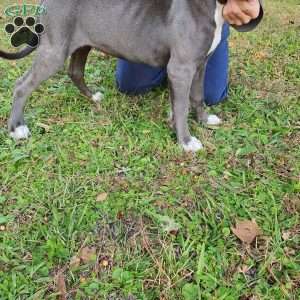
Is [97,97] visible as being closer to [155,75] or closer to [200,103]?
[155,75]

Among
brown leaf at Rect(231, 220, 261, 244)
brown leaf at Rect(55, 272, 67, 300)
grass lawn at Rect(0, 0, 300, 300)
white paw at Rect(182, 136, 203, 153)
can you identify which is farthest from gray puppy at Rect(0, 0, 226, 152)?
brown leaf at Rect(55, 272, 67, 300)

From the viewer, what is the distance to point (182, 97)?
256 centimetres

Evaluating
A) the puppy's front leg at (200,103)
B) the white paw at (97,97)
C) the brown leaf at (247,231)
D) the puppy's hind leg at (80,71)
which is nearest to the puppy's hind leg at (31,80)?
the puppy's hind leg at (80,71)

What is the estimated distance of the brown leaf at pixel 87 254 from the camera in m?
1.97

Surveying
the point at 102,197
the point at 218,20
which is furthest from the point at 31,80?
the point at 218,20

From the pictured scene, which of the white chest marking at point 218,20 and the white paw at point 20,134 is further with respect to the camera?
the white paw at point 20,134

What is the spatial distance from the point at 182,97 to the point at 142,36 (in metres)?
0.42

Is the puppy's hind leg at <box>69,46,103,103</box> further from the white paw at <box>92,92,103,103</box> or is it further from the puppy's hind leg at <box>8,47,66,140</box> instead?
the puppy's hind leg at <box>8,47,66,140</box>

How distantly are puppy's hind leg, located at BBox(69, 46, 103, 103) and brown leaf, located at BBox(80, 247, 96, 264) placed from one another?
1.43 metres

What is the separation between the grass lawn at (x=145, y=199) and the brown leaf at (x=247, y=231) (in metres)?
0.03

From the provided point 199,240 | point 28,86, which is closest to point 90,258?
point 199,240

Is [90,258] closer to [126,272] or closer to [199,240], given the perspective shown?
[126,272]

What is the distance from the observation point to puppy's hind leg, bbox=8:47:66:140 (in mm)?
2602

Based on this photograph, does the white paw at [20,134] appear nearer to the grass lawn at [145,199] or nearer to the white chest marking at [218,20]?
the grass lawn at [145,199]
